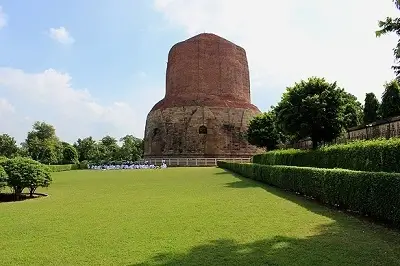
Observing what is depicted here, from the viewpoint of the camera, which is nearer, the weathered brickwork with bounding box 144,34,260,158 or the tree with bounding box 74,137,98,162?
the weathered brickwork with bounding box 144,34,260,158

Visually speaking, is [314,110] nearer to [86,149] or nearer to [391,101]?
[391,101]

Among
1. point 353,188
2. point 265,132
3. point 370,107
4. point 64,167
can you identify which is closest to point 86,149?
point 64,167

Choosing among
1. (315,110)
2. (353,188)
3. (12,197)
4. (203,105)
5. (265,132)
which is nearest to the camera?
(353,188)

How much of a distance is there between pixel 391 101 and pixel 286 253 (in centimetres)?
2076

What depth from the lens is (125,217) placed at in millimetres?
6828

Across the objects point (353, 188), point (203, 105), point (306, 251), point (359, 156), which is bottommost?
point (306, 251)

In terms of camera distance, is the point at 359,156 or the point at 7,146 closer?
the point at 359,156

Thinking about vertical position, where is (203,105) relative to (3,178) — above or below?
above

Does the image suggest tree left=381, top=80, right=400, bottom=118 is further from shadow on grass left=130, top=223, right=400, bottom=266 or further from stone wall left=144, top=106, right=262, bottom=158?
stone wall left=144, top=106, right=262, bottom=158

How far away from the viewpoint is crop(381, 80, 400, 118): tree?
2208 cm

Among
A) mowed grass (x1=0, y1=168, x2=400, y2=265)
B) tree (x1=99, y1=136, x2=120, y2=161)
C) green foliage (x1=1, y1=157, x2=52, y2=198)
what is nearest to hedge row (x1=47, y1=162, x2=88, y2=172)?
tree (x1=99, y1=136, x2=120, y2=161)

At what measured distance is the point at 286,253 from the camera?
170 inches

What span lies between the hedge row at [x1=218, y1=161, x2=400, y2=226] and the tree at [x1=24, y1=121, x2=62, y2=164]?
43.3 metres

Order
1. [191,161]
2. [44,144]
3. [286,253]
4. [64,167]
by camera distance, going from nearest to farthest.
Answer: [286,253] < [64,167] < [191,161] < [44,144]
